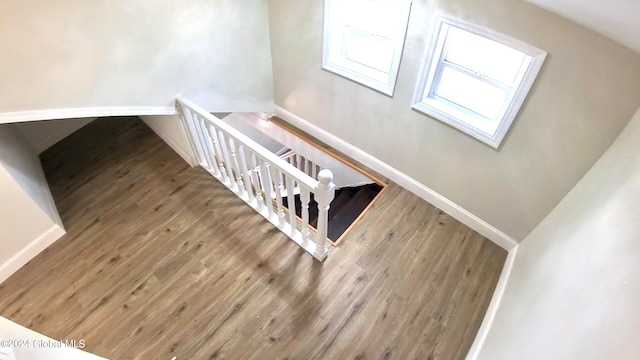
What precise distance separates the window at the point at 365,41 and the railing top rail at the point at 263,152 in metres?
1.10

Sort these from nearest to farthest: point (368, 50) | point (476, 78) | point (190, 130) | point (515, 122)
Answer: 1. point (515, 122)
2. point (476, 78)
3. point (368, 50)
4. point (190, 130)

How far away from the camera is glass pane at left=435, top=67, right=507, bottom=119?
2461 millimetres

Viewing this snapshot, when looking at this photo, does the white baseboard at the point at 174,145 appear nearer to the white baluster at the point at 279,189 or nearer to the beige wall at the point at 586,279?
the white baluster at the point at 279,189

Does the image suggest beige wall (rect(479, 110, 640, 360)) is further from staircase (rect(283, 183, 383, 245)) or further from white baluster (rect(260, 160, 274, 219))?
white baluster (rect(260, 160, 274, 219))

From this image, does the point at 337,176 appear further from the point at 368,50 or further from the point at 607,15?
the point at 607,15

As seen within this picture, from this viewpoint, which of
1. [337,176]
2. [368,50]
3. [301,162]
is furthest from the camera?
[301,162]

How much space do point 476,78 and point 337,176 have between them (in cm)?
187

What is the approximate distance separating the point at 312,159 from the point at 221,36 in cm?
164

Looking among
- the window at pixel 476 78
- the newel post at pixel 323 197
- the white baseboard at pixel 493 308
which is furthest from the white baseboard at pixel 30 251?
the white baseboard at pixel 493 308

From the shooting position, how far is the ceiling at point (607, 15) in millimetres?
1104

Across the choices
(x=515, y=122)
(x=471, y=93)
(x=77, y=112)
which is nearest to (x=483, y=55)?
(x=471, y=93)

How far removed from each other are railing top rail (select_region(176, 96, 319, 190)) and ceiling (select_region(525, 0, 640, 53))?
4.94 ft

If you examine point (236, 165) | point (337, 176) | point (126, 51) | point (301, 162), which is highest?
point (126, 51)

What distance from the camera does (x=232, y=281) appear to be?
263 centimetres
